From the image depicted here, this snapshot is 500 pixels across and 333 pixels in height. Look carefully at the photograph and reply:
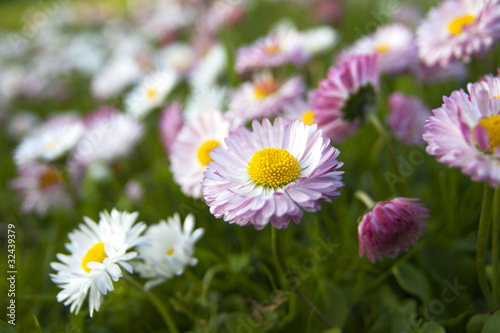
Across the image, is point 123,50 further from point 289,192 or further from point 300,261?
point 289,192

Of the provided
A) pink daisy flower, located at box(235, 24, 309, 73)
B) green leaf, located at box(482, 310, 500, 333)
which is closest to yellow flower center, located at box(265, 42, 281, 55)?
pink daisy flower, located at box(235, 24, 309, 73)

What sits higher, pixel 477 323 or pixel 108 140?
pixel 108 140

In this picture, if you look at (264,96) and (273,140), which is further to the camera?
(264,96)

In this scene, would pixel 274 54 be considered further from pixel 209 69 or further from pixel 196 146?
pixel 209 69

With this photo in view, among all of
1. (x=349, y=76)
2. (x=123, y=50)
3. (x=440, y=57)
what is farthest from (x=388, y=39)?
(x=123, y=50)

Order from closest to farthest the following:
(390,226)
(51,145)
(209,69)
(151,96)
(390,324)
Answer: (390,226), (390,324), (51,145), (151,96), (209,69)

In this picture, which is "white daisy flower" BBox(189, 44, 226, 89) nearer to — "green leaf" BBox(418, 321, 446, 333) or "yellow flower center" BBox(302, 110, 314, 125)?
"yellow flower center" BBox(302, 110, 314, 125)

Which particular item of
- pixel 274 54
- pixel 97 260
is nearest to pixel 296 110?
pixel 274 54
